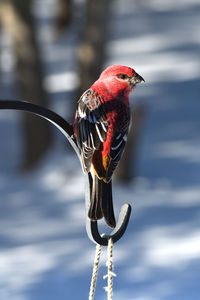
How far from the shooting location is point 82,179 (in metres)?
8.09

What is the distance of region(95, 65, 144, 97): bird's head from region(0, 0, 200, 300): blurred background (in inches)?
149

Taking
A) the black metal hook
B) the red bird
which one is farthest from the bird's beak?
the black metal hook

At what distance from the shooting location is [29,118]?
798 centimetres

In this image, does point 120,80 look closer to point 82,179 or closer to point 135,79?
point 135,79

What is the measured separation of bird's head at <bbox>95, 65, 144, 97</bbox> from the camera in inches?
57.8

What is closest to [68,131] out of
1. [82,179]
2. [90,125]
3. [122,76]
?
[90,125]

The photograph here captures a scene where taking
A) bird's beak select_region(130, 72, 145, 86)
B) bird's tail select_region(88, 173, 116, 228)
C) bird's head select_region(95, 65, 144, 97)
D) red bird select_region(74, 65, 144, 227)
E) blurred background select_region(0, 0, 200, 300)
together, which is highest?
blurred background select_region(0, 0, 200, 300)

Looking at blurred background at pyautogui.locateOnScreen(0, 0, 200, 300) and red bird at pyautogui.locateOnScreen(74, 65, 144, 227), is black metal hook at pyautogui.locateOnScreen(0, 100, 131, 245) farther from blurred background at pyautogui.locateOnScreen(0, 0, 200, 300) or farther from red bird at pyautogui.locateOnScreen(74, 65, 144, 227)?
blurred background at pyautogui.locateOnScreen(0, 0, 200, 300)

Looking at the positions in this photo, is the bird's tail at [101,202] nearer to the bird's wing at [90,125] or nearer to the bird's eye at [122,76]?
the bird's wing at [90,125]

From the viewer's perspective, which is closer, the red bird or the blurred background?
the red bird

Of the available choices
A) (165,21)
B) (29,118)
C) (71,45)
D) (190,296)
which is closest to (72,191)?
(29,118)

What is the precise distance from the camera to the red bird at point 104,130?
1.41 m

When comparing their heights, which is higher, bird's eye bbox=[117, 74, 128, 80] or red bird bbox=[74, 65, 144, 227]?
bird's eye bbox=[117, 74, 128, 80]

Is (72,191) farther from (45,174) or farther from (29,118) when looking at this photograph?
(29,118)
